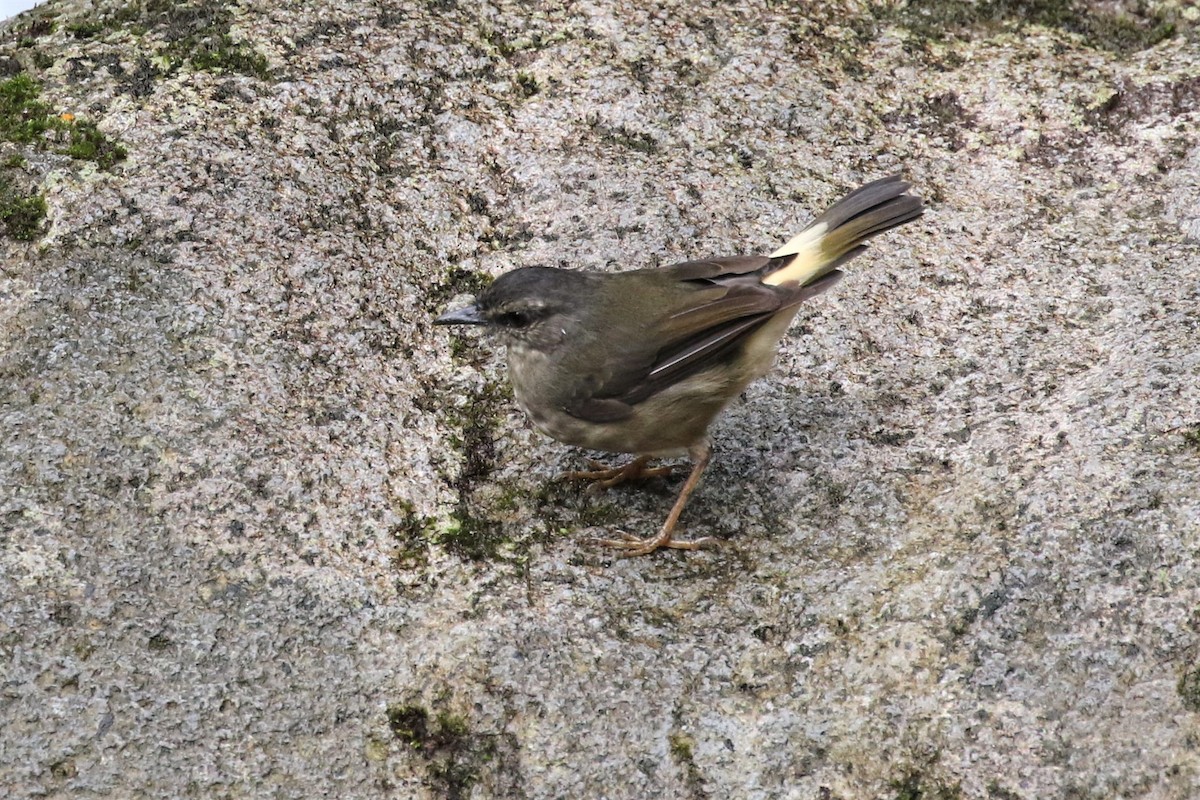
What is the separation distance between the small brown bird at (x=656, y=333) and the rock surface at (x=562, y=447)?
0.95ft

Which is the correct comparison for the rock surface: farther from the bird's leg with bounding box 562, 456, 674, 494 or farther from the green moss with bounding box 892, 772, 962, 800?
the bird's leg with bounding box 562, 456, 674, 494

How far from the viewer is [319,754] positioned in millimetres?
3852

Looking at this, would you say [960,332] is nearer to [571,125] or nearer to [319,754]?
[571,125]

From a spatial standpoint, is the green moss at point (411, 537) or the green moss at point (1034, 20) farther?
the green moss at point (1034, 20)

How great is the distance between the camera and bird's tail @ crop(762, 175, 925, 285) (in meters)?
5.31

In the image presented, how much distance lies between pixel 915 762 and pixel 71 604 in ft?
9.36

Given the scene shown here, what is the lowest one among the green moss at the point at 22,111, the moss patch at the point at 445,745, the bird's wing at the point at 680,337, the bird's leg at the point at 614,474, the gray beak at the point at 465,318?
the bird's leg at the point at 614,474

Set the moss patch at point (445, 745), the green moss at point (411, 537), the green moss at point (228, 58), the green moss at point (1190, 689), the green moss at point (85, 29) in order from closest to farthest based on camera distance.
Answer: the green moss at point (1190, 689), the moss patch at point (445, 745), the green moss at point (411, 537), the green moss at point (228, 58), the green moss at point (85, 29)

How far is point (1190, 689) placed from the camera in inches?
146

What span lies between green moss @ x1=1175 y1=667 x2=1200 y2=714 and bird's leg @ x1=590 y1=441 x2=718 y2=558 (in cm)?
180

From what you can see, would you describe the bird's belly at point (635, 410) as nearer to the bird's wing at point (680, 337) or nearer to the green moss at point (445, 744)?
the bird's wing at point (680, 337)

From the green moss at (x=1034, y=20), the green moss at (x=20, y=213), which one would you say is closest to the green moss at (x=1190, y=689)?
the green moss at (x=1034, y=20)

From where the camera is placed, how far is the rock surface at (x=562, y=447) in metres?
3.89

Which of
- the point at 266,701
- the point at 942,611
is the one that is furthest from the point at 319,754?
the point at 942,611
